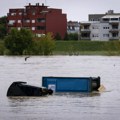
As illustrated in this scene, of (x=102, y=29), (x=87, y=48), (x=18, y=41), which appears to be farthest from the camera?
(x=102, y=29)

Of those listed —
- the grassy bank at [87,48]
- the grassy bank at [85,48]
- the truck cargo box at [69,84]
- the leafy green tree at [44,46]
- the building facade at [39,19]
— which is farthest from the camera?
the building facade at [39,19]

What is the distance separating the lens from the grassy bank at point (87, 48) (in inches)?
5349

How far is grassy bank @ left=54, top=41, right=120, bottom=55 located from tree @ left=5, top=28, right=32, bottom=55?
12.4m

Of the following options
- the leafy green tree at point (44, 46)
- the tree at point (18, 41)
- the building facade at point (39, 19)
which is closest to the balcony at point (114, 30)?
the building facade at point (39, 19)

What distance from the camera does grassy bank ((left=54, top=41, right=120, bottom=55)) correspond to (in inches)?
5349

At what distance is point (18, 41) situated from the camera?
12525 centimetres

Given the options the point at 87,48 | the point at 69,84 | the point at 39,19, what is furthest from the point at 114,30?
the point at 69,84

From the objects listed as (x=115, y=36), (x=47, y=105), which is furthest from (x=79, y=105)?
(x=115, y=36)

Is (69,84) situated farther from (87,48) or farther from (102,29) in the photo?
(102,29)

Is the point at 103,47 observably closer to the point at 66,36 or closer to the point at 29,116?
the point at 66,36

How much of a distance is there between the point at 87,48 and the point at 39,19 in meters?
32.0

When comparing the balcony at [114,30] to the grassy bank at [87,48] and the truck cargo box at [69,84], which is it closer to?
the grassy bank at [87,48]

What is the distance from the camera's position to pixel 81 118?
22812 millimetres

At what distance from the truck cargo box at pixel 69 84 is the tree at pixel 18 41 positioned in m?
90.4
